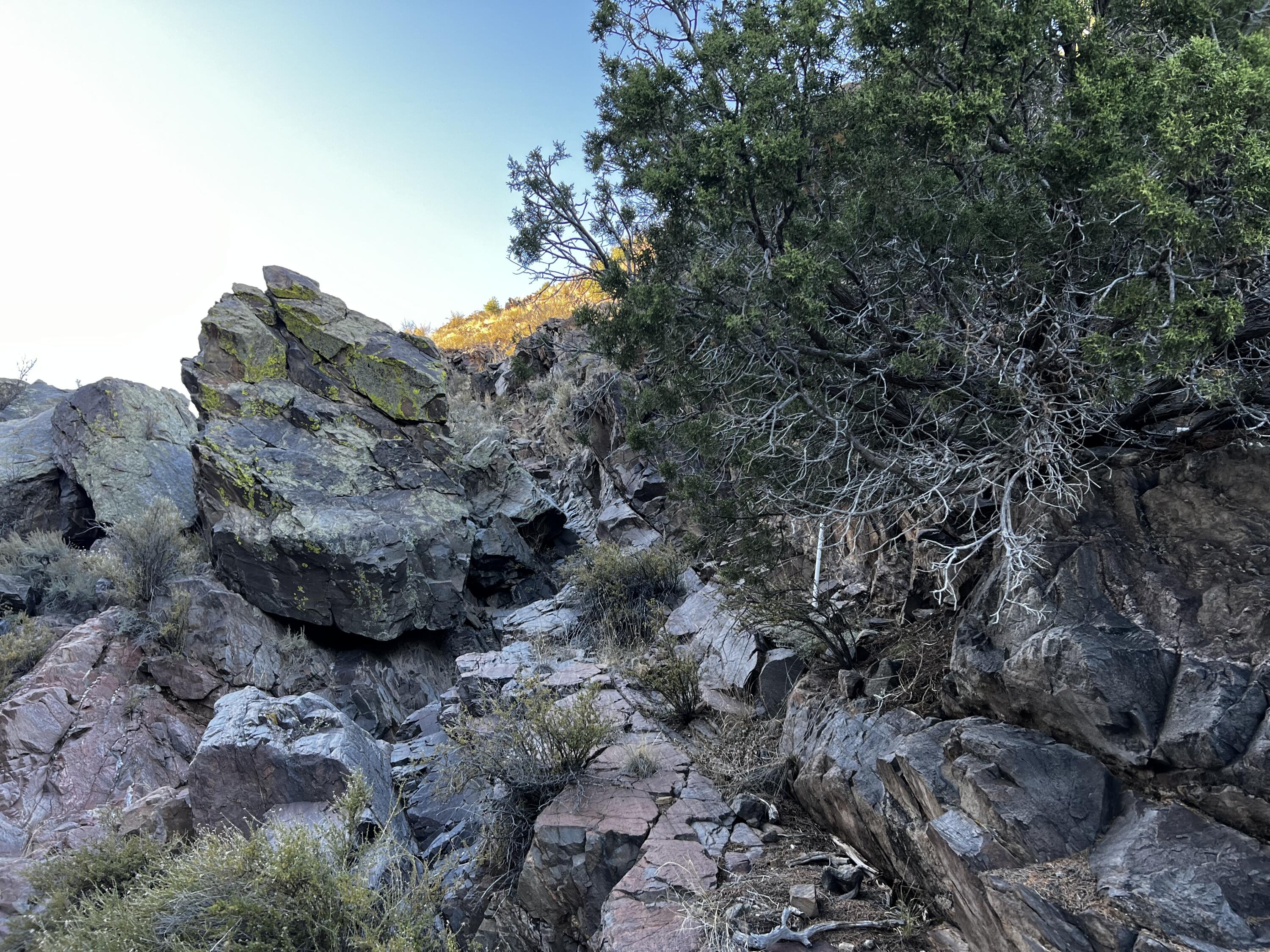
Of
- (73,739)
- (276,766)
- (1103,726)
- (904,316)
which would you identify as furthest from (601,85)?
(73,739)

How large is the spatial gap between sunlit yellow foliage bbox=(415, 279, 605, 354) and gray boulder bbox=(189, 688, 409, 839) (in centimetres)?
1637

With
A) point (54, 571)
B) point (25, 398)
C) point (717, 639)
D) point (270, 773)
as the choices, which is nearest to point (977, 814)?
point (717, 639)

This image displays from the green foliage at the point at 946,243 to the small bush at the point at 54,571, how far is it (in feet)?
30.3

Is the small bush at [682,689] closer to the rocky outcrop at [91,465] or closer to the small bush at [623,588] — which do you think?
the small bush at [623,588]

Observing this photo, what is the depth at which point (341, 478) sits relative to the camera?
10.7m

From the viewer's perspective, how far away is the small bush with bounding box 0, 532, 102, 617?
32.3ft

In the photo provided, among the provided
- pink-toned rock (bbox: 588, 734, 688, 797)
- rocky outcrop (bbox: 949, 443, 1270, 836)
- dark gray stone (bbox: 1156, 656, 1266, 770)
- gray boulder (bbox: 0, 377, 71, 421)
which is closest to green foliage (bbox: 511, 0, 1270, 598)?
rocky outcrop (bbox: 949, 443, 1270, 836)

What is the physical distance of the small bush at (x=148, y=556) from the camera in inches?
358

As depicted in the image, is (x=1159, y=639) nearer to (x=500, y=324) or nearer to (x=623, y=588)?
(x=623, y=588)

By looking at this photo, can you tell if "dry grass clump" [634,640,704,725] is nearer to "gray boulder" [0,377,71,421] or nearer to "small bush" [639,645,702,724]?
"small bush" [639,645,702,724]

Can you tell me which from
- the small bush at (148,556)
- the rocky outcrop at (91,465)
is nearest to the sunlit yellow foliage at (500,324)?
the rocky outcrop at (91,465)

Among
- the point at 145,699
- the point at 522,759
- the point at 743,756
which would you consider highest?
the point at 145,699

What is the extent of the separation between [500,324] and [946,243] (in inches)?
985

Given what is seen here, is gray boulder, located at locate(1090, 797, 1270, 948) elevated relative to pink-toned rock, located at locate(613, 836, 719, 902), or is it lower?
elevated
